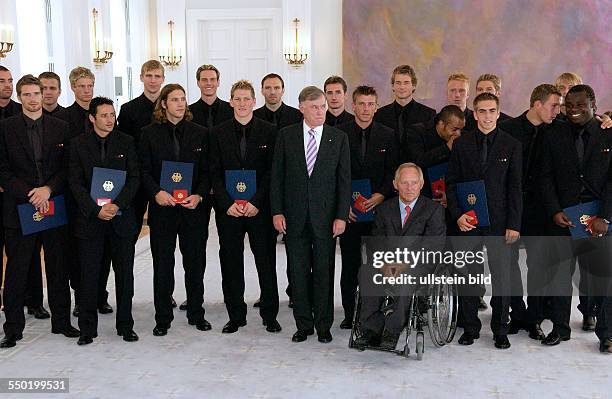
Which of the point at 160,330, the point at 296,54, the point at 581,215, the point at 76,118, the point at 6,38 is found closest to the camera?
the point at 581,215

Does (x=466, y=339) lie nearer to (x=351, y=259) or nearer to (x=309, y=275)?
(x=351, y=259)

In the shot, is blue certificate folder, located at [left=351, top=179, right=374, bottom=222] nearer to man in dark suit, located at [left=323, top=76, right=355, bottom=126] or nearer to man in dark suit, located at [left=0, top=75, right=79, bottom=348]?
man in dark suit, located at [left=323, top=76, right=355, bottom=126]

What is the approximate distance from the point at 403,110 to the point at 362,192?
0.99 m

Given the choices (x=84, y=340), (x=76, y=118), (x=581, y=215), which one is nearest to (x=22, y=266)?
(x=84, y=340)

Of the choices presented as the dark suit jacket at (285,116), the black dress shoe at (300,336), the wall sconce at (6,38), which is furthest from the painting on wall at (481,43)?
the black dress shoe at (300,336)

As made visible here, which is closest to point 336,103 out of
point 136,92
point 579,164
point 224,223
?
point 224,223

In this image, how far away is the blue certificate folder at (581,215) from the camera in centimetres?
485

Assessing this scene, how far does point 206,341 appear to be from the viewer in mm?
5270

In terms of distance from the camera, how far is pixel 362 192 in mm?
5367

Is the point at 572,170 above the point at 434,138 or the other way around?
the other way around

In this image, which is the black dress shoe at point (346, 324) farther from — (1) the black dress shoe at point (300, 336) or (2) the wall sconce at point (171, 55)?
(2) the wall sconce at point (171, 55)

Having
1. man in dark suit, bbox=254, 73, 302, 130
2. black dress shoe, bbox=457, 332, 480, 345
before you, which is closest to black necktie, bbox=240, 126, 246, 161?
man in dark suit, bbox=254, 73, 302, 130

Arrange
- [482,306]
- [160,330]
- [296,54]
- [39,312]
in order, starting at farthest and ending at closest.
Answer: [296,54] < [482,306] < [39,312] < [160,330]

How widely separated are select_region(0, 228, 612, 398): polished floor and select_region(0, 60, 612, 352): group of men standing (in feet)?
0.46
